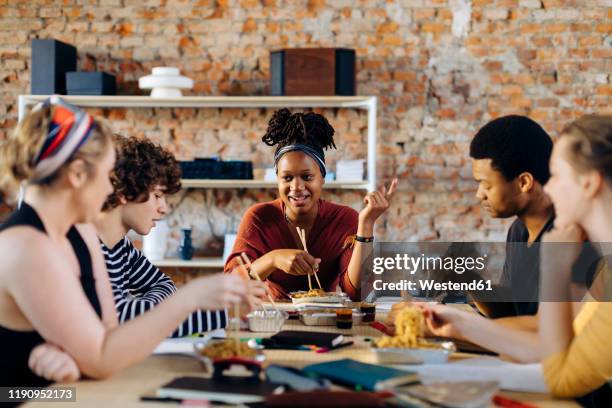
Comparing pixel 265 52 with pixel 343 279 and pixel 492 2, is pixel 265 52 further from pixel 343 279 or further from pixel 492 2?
pixel 343 279

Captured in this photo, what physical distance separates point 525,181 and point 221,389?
1.23 meters

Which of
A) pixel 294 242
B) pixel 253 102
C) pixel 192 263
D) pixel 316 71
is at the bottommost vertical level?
pixel 192 263

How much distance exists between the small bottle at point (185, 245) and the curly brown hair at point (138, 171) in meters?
2.33

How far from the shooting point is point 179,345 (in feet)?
6.10

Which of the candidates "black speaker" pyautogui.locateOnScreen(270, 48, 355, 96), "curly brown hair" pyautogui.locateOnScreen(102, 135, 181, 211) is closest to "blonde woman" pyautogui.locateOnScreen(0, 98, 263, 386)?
"curly brown hair" pyautogui.locateOnScreen(102, 135, 181, 211)

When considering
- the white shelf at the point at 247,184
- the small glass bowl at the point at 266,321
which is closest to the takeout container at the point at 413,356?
the small glass bowl at the point at 266,321

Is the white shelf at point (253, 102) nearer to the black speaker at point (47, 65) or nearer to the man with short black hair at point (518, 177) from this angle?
the black speaker at point (47, 65)

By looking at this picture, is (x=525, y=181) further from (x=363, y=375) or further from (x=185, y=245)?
(x=185, y=245)

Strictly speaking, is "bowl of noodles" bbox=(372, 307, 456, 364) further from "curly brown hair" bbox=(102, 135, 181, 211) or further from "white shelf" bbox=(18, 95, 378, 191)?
"white shelf" bbox=(18, 95, 378, 191)

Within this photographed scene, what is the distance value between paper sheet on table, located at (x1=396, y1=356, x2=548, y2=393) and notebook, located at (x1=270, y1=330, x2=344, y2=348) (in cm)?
37

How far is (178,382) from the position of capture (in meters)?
1.42

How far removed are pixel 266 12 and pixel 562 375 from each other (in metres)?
3.89

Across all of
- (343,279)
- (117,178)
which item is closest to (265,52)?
(343,279)

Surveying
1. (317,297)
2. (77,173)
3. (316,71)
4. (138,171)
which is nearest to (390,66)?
(316,71)
